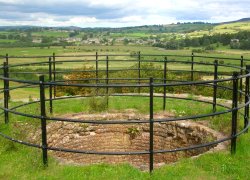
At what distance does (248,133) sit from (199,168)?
2.52m

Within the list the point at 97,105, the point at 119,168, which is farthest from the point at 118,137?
the point at 119,168

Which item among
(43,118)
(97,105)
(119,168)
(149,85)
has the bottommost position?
(119,168)

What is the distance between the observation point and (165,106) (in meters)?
11.7

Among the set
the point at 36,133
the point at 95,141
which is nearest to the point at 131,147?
the point at 95,141

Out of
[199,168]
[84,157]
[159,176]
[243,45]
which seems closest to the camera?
[159,176]

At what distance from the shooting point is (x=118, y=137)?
429 inches

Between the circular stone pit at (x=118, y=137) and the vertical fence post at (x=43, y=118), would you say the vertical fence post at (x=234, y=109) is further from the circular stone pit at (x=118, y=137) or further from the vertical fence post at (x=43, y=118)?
the vertical fence post at (x=43, y=118)

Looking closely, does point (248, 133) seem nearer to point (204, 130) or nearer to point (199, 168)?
point (204, 130)

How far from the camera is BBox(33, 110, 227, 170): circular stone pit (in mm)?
10164

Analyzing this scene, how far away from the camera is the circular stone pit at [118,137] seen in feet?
33.3

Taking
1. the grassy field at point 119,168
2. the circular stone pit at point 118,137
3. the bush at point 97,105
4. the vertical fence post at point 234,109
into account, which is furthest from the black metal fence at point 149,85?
the circular stone pit at point 118,137

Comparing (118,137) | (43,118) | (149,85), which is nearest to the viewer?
(149,85)

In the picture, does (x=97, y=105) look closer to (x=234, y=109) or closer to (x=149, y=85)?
(x=234, y=109)

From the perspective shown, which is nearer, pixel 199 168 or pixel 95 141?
pixel 199 168
